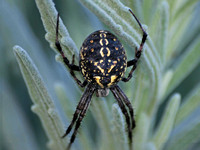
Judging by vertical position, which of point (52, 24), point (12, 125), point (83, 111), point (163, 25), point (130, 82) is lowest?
point (12, 125)

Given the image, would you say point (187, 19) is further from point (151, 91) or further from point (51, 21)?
point (51, 21)

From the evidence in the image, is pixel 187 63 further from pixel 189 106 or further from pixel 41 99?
pixel 41 99

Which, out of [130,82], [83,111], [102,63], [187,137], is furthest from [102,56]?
[187,137]

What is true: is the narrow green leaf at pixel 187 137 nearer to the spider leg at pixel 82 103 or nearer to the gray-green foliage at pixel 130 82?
the gray-green foliage at pixel 130 82

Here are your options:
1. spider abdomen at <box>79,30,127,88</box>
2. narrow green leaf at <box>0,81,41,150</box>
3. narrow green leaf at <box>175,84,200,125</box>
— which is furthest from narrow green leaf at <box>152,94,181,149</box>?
narrow green leaf at <box>0,81,41,150</box>

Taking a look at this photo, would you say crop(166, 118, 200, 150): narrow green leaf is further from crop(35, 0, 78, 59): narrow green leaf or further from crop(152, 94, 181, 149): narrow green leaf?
crop(35, 0, 78, 59): narrow green leaf

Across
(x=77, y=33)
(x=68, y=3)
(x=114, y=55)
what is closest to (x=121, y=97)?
(x=114, y=55)
